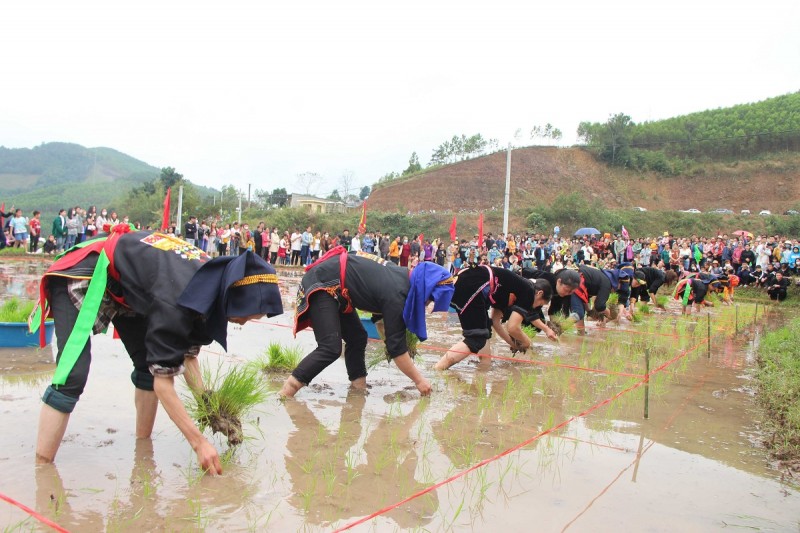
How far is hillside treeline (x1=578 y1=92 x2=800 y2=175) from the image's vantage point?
2387 inches

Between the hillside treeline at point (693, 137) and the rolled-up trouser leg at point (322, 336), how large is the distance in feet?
202

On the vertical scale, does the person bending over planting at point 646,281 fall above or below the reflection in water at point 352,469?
above

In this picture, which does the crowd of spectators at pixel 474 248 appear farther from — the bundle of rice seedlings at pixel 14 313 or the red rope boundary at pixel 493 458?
the bundle of rice seedlings at pixel 14 313

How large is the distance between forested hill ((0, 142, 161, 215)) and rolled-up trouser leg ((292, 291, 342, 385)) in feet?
288

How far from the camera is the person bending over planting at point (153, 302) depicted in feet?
11.1

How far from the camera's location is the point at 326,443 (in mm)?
4297

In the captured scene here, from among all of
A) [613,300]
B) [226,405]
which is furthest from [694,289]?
[226,405]

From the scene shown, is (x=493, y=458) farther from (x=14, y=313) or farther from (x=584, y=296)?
(x=584, y=296)

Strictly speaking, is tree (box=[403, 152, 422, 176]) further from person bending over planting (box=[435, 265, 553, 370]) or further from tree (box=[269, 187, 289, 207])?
person bending over planting (box=[435, 265, 553, 370])

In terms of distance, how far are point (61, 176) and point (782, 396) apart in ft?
445

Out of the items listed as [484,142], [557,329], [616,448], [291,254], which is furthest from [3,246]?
[484,142]

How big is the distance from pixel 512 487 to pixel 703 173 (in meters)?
63.5

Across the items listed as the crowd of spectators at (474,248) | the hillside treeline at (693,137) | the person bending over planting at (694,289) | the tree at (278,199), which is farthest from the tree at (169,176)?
the person bending over planting at (694,289)

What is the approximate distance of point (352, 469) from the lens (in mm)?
3844
